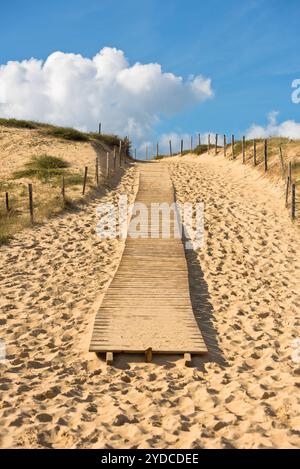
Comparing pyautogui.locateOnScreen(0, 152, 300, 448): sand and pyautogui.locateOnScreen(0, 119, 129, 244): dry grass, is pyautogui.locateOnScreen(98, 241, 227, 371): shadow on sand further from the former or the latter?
pyautogui.locateOnScreen(0, 119, 129, 244): dry grass

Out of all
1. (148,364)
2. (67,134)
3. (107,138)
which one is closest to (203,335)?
(148,364)

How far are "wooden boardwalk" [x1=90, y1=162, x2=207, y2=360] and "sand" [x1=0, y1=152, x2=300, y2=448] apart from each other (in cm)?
30

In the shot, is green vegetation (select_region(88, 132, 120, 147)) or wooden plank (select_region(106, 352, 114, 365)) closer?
wooden plank (select_region(106, 352, 114, 365))

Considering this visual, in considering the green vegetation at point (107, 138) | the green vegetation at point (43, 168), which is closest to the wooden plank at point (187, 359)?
the green vegetation at point (43, 168)

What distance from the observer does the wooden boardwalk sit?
888cm

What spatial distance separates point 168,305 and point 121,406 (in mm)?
3778

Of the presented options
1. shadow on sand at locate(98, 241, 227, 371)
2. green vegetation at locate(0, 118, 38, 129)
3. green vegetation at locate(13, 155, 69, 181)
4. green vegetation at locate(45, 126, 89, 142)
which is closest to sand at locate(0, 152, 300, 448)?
shadow on sand at locate(98, 241, 227, 371)

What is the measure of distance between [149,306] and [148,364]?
2126 mm

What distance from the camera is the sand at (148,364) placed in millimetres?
6430

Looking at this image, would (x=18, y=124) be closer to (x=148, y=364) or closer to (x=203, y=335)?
(x=203, y=335)
